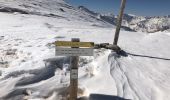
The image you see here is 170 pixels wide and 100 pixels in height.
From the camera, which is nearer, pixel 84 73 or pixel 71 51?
pixel 71 51

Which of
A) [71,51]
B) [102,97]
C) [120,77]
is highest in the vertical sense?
[71,51]

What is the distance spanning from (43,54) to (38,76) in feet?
6.64

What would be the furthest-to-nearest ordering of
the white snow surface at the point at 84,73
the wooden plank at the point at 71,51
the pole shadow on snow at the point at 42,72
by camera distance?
the pole shadow on snow at the point at 42,72 → the white snow surface at the point at 84,73 → the wooden plank at the point at 71,51

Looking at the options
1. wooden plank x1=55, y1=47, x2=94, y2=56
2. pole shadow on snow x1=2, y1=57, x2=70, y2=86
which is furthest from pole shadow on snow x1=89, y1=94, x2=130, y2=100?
pole shadow on snow x1=2, y1=57, x2=70, y2=86

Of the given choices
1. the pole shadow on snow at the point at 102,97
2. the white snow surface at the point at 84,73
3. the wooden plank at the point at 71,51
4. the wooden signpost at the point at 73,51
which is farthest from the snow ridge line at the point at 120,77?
the wooden plank at the point at 71,51

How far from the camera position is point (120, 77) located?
29.3 ft

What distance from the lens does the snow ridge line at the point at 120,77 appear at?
7.85 m

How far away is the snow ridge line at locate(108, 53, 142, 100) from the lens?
7.85 meters

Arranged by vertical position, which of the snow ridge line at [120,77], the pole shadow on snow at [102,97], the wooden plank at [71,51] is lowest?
the pole shadow on snow at [102,97]

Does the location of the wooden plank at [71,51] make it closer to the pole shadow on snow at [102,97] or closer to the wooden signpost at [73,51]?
the wooden signpost at [73,51]

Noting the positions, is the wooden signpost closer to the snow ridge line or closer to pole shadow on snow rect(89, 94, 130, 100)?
pole shadow on snow rect(89, 94, 130, 100)

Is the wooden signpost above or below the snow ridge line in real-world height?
above

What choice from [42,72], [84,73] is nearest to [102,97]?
[84,73]

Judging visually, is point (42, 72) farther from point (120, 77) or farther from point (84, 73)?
point (120, 77)
